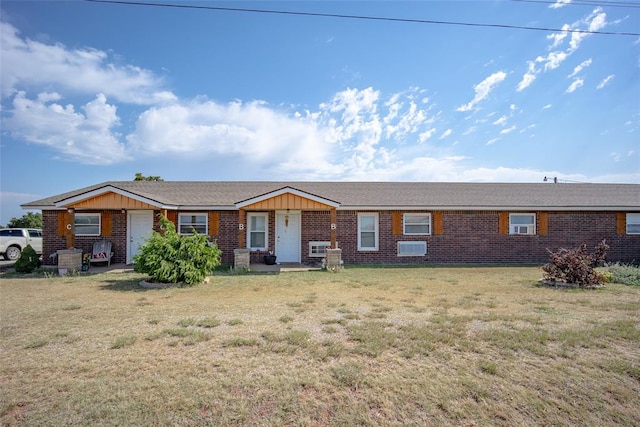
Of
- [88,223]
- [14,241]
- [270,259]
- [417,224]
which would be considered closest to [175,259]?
[270,259]

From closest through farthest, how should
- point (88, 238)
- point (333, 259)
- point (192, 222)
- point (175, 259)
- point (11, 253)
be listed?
point (175, 259), point (333, 259), point (88, 238), point (192, 222), point (11, 253)

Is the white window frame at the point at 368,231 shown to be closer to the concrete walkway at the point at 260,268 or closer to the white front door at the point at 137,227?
the concrete walkway at the point at 260,268

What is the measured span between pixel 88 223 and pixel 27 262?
107 inches

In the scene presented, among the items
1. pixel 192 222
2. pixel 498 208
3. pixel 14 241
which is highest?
pixel 498 208

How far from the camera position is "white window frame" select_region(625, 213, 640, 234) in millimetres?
15070

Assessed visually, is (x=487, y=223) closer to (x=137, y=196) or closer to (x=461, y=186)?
(x=461, y=186)

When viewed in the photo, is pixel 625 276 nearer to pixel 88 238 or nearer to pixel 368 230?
pixel 368 230

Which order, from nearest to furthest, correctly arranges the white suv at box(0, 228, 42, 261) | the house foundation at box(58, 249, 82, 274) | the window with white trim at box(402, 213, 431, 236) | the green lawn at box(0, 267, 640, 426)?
1. the green lawn at box(0, 267, 640, 426)
2. the house foundation at box(58, 249, 82, 274)
3. the window with white trim at box(402, 213, 431, 236)
4. the white suv at box(0, 228, 42, 261)

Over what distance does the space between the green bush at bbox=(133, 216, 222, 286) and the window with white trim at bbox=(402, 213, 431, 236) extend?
8609 millimetres

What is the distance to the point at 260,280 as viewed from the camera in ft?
34.5

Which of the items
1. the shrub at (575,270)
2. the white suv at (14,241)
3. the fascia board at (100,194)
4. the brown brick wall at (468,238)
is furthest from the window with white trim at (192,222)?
the shrub at (575,270)

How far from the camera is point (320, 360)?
4.30 metres

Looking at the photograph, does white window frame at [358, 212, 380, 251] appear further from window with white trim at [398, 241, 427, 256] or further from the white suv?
the white suv

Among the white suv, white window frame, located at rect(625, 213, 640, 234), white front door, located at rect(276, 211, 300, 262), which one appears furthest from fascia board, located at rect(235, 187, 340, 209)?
white window frame, located at rect(625, 213, 640, 234)
